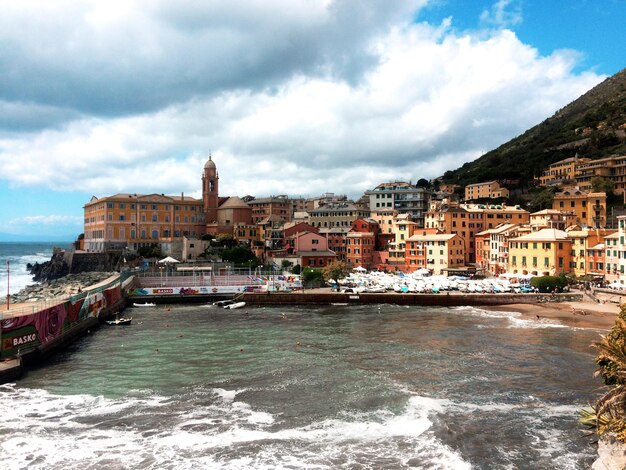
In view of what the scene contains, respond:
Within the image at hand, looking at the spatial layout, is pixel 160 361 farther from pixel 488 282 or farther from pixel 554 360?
pixel 488 282

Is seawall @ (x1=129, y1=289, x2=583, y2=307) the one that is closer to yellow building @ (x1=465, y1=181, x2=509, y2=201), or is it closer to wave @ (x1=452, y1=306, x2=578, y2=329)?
wave @ (x1=452, y1=306, x2=578, y2=329)

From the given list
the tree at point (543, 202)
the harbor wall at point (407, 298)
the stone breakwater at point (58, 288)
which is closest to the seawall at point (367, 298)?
the harbor wall at point (407, 298)

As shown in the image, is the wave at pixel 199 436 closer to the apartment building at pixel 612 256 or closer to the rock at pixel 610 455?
the rock at pixel 610 455

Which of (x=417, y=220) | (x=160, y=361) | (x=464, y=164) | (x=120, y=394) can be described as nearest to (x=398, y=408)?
(x=120, y=394)

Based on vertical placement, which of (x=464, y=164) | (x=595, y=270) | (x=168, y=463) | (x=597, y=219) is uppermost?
(x=464, y=164)

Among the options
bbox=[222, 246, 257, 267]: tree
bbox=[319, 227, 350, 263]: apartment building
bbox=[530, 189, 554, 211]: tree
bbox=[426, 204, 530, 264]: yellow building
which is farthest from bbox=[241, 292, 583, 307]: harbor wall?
bbox=[530, 189, 554, 211]: tree

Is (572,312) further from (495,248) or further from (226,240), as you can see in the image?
(226,240)

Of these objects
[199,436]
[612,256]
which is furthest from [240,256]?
[199,436]
